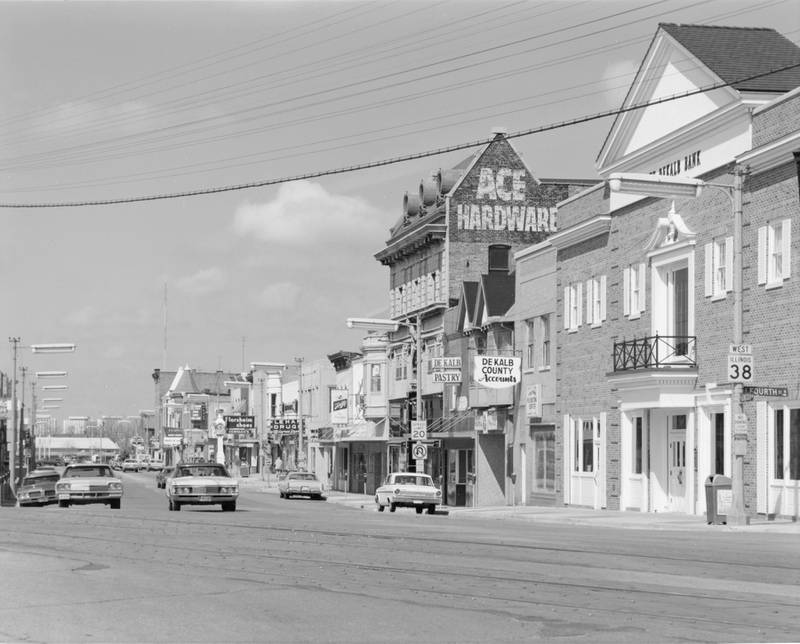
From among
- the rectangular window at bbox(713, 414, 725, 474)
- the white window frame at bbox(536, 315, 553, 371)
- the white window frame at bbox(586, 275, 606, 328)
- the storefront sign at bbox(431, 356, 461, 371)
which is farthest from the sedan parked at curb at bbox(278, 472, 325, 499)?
the rectangular window at bbox(713, 414, 725, 474)

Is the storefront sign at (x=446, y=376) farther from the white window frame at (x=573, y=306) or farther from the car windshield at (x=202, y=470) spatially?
the car windshield at (x=202, y=470)

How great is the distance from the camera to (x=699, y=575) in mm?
16391

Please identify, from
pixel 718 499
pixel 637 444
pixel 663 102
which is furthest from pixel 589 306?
pixel 718 499

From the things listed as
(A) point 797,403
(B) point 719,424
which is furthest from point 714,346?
(A) point 797,403

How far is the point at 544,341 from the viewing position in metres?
48.8

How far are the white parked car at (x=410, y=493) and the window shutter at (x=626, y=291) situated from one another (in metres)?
9.14

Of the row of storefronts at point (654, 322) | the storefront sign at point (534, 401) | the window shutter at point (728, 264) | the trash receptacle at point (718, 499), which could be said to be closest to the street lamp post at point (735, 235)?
the row of storefronts at point (654, 322)

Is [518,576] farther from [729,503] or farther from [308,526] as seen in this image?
[729,503]

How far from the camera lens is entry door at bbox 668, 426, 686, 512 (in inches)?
1479

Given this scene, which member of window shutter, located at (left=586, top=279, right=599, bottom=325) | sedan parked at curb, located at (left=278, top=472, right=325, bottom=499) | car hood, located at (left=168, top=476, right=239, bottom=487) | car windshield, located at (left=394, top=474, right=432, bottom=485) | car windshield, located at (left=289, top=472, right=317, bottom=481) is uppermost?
window shutter, located at (left=586, top=279, right=599, bottom=325)

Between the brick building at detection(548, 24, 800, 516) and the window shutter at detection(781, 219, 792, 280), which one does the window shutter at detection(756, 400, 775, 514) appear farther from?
the window shutter at detection(781, 219, 792, 280)

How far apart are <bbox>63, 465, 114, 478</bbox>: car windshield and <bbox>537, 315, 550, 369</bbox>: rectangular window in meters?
16.5

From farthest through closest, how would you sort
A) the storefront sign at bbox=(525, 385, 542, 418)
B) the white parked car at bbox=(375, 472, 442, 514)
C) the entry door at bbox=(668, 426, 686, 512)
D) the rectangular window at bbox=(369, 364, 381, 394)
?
the rectangular window at bbox=(369, 364, 381, 394) < the storefront sign at bbox=(525, 385, 542, 418) < the white parked car at bbox=(375, 472, 442, 514) < the entry door at bbox=(668, 426, 686, 512)

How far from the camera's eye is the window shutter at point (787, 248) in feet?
103
